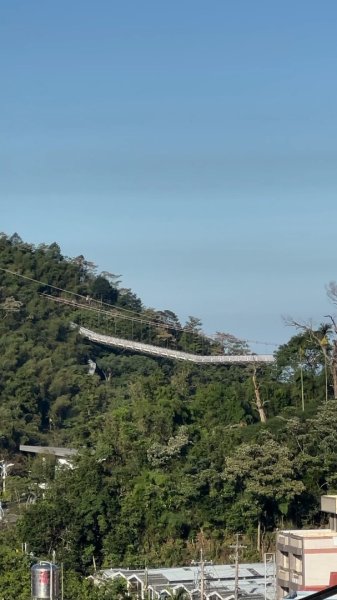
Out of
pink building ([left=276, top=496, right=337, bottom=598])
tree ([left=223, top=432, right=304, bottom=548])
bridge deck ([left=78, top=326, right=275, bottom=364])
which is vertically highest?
bridge deck ([left=78, top=326, right=275, bottom=364])

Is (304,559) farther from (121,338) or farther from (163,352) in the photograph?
(121,338)

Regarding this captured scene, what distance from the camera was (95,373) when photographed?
245 feet

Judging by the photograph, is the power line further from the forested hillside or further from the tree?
the tree

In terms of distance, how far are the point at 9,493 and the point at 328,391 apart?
12400 millimetres

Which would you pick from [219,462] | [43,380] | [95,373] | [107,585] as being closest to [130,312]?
[95,373]

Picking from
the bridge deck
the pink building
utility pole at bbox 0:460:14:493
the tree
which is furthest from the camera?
the bridge deck

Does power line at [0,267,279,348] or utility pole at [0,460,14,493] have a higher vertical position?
power line at [0,267,279,348]

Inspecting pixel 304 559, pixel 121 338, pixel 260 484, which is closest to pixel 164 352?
pixel 121 338

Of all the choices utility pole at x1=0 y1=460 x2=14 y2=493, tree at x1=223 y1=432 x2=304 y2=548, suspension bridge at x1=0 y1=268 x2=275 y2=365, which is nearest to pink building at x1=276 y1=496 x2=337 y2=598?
tree at x1=223 y1=432 x2=304 y2=548

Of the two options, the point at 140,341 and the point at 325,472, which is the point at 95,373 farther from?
the point at 325,472

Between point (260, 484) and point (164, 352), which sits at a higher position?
point (164, 352)

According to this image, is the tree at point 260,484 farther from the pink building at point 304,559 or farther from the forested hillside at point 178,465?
the pink building at point 304,559

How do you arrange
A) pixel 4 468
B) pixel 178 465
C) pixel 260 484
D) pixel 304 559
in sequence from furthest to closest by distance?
1. pixel 4 468
2. pixel 178 465
3. pixel 260 484
4. pixel 304 559

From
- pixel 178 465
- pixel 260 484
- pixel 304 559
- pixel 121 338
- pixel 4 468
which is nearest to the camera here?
pixel 304 559
